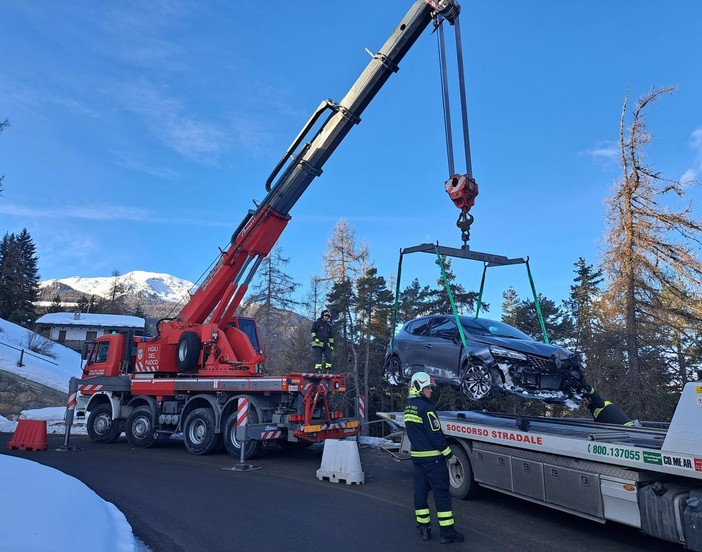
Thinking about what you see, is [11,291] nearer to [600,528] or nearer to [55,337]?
[55,337]

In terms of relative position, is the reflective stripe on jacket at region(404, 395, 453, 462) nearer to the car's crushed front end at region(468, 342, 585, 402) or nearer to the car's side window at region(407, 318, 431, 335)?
the car's crushed front end at region(468, 342, 585, 402)

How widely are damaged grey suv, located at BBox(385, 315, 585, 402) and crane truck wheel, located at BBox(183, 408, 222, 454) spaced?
491 cm

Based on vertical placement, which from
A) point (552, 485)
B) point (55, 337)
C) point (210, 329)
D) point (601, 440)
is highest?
point (55, 337)

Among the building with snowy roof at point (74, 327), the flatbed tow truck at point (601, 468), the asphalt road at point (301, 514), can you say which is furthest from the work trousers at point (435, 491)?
the building with snowy roof at point (74, 327)

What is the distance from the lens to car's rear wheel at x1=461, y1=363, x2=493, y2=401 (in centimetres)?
698

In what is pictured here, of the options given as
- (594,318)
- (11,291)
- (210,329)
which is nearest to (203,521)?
(210,329)

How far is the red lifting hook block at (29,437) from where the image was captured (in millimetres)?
11070

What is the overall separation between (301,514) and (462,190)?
4.81 m

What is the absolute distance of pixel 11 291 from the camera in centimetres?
4591

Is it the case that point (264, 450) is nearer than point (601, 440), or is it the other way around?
point (601, 440)

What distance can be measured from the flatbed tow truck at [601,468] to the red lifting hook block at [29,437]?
29.7 ft

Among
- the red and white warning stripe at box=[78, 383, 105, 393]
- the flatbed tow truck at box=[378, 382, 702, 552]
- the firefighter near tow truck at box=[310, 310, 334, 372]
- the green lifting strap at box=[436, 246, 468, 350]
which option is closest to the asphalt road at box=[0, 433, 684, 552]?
the flatbed tow truck at box=[378, 382, 702, 552]

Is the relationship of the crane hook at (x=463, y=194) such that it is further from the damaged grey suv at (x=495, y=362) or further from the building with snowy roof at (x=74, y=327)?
the building with snowy roof at (x=74, y=327)

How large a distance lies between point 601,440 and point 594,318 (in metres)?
12.3
